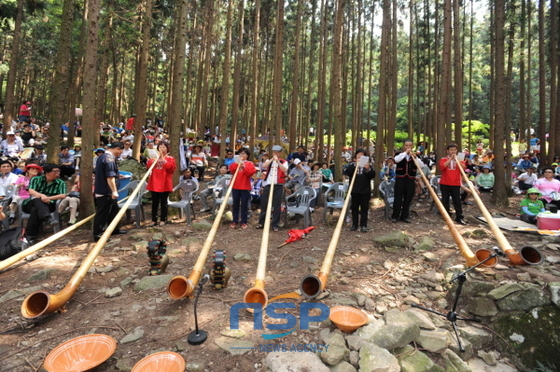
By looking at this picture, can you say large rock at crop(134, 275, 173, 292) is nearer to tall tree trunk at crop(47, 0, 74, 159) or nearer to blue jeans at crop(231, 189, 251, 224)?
blue jeans at crop(231, 189, 251, 224)

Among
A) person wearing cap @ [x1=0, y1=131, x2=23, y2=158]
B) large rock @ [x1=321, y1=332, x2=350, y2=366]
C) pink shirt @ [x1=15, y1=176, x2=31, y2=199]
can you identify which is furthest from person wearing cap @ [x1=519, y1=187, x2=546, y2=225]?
person wearing cap @ [x1=0, y1=131, x2=23, y2=158]

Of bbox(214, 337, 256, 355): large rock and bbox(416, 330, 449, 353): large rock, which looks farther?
bbox(416, 330, 449, 353): large rock

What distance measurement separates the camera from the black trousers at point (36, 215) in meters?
6.07

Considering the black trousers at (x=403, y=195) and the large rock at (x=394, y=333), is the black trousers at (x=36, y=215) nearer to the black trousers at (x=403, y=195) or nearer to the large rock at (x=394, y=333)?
the large rock at (x=394, y=333)

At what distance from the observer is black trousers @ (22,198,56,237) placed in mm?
6074

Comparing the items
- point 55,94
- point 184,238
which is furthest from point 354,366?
point 55,94

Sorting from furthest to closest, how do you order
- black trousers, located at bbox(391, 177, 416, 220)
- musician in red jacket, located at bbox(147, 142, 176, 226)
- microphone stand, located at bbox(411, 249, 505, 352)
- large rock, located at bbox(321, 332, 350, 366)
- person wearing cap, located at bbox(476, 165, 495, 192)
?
person wearing cap, located at bbox(476, 165, 495, 192) → black trousers, located at bbox(391, 177, 416, 220) → musician in red jacket, located at bbox(147, 142, 176, 226) → microphone stand, located at bbox(411, 249, 505, 352) → large rock, located at bbox(321, 332, 350, 366)

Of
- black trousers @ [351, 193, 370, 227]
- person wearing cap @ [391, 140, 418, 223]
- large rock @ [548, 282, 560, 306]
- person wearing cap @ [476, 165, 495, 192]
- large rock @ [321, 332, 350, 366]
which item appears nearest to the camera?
large rock @ [321, 332, 350, 366]

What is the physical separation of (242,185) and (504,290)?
15.8 ft

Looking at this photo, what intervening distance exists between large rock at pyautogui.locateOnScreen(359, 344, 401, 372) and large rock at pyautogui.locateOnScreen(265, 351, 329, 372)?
34cm

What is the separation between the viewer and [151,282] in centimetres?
411

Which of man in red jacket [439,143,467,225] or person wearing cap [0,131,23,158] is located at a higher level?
person wearing cap [0,131,23,158]

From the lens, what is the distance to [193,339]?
2914 millimetres

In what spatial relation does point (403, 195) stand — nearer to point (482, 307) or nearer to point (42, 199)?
point (482, 307)
